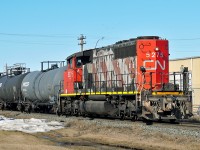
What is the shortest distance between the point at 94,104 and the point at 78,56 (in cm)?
420

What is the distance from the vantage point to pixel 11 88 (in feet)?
119

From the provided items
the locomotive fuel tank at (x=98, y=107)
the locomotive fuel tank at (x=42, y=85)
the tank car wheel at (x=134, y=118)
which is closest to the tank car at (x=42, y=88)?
the locomotive fuel tank at (x=42, y=85)

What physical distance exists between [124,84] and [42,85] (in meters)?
11.3

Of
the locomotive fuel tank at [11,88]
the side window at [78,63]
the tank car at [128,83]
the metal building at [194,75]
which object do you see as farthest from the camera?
the metal building at [194,75]

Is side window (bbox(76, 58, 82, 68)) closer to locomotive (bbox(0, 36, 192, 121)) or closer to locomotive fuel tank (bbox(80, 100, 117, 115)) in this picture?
locomotive (bbox(0, 36, 192, 121))

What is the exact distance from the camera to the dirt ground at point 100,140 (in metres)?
12.3

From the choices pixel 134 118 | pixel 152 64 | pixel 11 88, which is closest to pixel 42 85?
pixel 11 88

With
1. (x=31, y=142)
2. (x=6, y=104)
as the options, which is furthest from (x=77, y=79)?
(x=6, y=104)

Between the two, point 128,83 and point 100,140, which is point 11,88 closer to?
point 128,83

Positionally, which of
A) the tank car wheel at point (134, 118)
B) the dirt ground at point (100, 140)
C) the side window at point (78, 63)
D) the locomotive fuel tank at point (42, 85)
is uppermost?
the side window at point (78, 63)

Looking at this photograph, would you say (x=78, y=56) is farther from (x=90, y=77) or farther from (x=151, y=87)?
(x=151, y=87)

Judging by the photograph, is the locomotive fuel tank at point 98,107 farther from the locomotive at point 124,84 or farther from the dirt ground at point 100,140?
the dirt ground at point 100,140

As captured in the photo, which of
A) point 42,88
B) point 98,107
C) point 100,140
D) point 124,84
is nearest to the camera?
point 100,140

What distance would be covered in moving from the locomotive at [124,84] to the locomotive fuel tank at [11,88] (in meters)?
7.70
